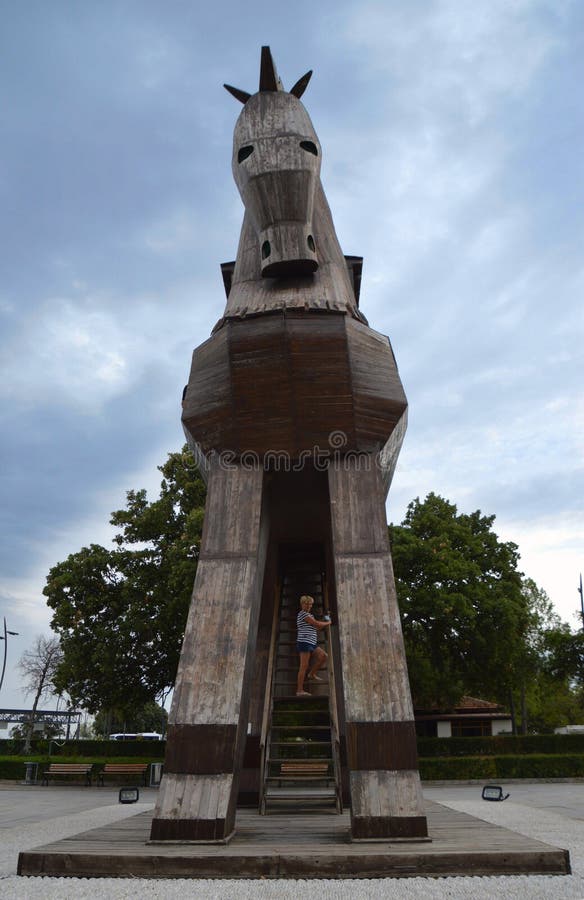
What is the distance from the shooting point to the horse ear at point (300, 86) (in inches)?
354

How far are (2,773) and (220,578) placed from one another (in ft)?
73.0

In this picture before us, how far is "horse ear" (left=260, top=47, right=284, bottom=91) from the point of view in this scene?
8438 mm

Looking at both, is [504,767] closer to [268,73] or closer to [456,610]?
[456,610]

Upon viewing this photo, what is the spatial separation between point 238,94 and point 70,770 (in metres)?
21.8

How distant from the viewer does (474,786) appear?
2192 cm

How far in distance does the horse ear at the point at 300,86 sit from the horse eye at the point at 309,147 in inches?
43.7

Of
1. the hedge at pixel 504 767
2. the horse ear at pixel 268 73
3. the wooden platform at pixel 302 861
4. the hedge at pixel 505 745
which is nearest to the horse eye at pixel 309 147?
the horse ear at pixel 268 73

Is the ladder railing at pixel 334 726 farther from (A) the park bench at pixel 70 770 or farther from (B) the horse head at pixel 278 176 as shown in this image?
(A) the park bench at pixel 70 770

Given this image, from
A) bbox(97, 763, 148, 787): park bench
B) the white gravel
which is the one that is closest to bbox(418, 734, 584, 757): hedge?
bbox(97, 763, 148, 787): park bench

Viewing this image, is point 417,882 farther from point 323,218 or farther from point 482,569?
point 482,569

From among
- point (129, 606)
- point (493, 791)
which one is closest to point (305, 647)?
point (493, 791)

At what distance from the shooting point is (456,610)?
84.5ft

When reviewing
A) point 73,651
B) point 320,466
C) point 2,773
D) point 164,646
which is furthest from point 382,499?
point 2,773

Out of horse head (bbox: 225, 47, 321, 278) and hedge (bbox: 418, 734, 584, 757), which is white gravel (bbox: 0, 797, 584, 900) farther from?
hedge (bbox: 418, 734, 584, 757)
